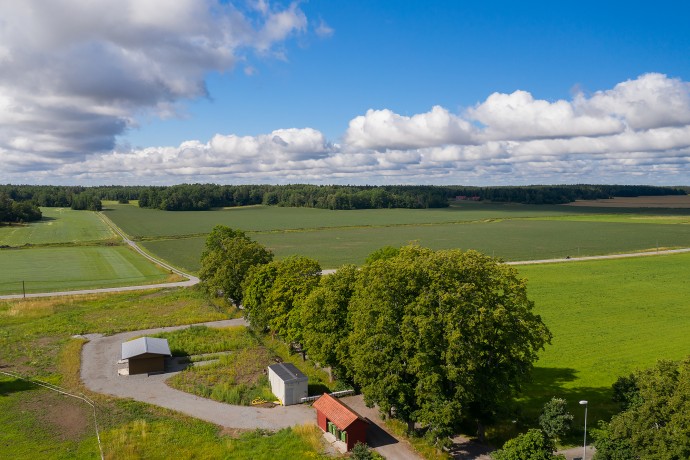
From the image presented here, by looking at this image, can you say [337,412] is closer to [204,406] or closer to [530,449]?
[204,406]

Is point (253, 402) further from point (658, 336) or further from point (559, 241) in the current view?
point (559, 241)

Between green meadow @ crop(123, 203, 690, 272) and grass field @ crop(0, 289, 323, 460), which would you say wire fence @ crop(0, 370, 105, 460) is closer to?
grass field @ crop(0, 289, 323, 460)

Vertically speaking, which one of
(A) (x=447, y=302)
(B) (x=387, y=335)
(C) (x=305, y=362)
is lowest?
(C) (x=305, y=362)

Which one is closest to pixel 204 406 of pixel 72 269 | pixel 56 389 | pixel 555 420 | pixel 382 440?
pixel 56 389

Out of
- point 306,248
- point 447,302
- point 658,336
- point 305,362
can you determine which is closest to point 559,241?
point 306,248

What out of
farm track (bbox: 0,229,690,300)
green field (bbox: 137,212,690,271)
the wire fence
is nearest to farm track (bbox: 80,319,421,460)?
the wire fence
